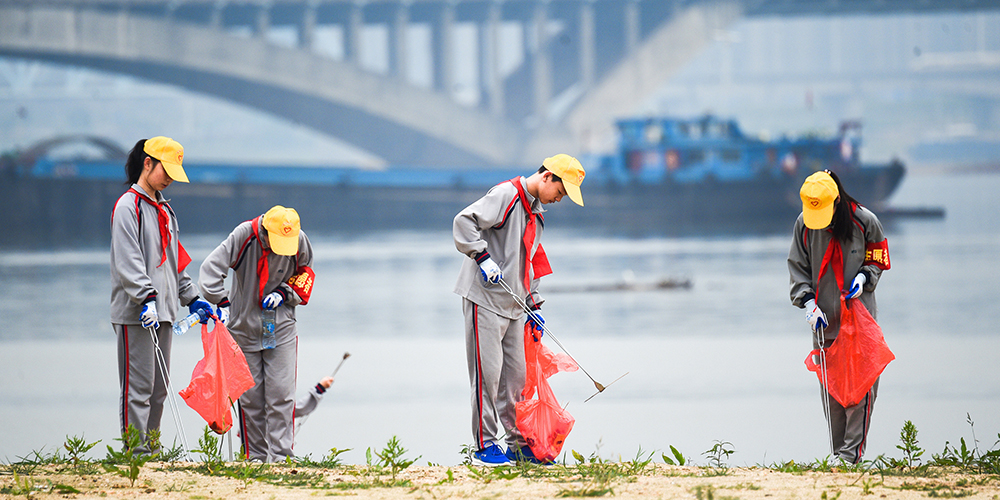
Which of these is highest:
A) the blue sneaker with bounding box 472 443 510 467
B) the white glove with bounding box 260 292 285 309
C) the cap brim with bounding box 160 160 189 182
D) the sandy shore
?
the cap brim with bounding box 160 160 189 182

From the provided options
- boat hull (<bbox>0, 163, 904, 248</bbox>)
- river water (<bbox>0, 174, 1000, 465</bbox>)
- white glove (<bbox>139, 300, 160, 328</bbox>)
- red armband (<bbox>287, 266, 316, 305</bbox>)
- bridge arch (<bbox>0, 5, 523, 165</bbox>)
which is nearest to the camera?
white glove (<bbox>139, 300, 160, 328</bbox>)

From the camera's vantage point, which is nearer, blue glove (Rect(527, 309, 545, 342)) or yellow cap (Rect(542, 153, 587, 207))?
yellow cap (Rect(542, 153, 587, 207))

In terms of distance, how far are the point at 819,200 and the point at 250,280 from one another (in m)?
2.33

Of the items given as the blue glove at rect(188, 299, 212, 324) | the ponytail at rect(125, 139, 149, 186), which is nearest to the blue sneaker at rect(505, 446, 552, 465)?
the blue glove at rect(188, 299, 212, 324)

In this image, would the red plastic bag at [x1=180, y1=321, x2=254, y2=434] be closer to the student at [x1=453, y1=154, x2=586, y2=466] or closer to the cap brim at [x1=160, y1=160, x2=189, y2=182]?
the cap brim at [x1=160, y1=160, x2=189, y2=182]

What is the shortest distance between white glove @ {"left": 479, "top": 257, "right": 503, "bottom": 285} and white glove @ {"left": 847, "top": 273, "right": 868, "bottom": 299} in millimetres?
1412

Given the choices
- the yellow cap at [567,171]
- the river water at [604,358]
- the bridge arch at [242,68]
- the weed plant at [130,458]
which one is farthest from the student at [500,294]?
the bridge arch at [242,68]

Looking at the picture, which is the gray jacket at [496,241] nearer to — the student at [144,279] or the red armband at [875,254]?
the student at [144,279]

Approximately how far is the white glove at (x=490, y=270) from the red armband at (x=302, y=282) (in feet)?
2.69

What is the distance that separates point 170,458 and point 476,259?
1534 mm

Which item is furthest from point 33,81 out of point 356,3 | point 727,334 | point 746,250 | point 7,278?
point 727,334

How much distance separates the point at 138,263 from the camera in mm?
4223

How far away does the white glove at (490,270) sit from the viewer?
4.21m

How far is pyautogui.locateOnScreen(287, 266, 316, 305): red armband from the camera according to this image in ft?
15.1
